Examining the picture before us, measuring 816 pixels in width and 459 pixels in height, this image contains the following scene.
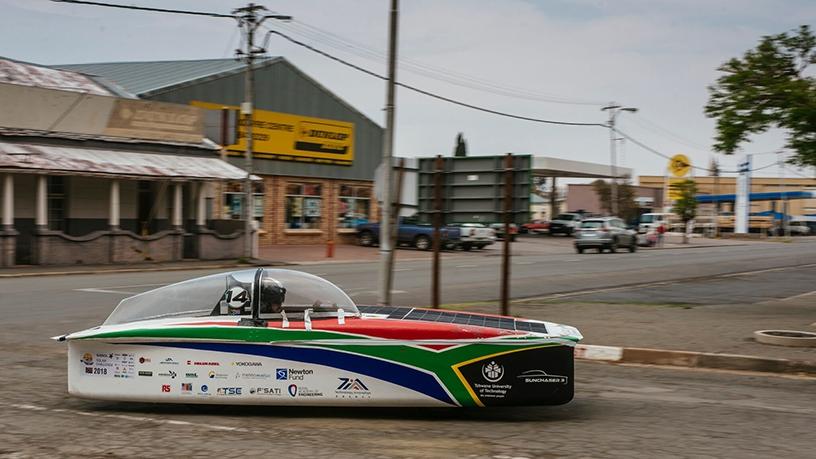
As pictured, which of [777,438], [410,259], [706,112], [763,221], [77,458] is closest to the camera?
[77,458]

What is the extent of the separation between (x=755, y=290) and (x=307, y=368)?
679 inches

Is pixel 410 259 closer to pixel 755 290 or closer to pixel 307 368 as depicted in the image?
pixel 755 290

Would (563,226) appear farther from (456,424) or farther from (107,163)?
(456,424)

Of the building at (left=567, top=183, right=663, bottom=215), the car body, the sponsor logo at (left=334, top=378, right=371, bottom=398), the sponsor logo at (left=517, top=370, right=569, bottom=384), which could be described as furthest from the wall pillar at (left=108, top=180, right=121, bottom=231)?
the building at (left=567, top=183, right=663, bottom=215)

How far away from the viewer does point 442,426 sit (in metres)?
6.82

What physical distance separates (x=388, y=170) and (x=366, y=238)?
3095 centimetres

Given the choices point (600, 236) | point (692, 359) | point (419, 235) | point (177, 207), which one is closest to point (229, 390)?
point (692, 359)

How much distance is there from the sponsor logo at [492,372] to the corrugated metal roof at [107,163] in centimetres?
2223

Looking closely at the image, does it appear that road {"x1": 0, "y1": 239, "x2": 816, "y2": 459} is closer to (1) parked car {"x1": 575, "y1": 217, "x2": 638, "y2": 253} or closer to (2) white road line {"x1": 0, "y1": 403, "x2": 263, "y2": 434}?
(2) white road line {"x1": 0, "y1": 403, "x2": 263, "y2": 434}

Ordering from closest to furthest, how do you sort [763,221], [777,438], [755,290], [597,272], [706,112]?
[777,438] < [706,112] < [755,290] < [597,272] < [763,221]

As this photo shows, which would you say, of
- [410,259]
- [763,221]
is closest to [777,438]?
[410,259]

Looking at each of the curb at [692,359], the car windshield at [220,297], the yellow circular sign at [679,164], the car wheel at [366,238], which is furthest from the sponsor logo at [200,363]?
the yellow circular sign at [679,164]

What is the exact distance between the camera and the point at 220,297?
23.8 ft

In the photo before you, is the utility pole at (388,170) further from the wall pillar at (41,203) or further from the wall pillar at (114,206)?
the wall pillar at (114,206)
